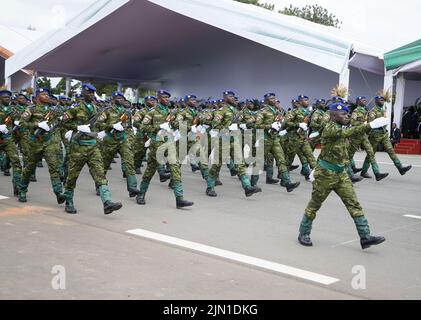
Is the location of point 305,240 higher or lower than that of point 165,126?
lower

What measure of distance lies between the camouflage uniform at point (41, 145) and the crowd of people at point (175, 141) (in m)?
0.02

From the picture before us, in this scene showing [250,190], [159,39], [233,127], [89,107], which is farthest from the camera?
[159,39]

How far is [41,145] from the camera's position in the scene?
8.85 meters

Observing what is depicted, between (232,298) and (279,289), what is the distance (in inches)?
20.6

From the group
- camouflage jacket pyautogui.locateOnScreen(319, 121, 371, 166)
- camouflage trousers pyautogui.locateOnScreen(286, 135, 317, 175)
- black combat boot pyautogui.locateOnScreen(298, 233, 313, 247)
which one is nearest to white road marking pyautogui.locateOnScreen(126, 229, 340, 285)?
black combat boot pyautogui.locateOnScreen(298, 233, 313, 247)

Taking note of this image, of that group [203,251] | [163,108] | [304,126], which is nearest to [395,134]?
[304,126]

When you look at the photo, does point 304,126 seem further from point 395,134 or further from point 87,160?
point 395,134

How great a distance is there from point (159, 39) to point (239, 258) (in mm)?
21733

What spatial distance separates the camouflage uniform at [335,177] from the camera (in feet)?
21.0

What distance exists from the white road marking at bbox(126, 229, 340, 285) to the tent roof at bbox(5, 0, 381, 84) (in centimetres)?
1233

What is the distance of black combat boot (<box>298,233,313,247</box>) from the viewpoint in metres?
6.62

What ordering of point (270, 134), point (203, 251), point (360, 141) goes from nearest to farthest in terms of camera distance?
1. point (203, 251)
2. point (270, 134)
3. point (360, 141)

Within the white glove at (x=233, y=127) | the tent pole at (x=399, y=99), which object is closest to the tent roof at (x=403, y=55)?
the tent pole at (x=399, y=99)

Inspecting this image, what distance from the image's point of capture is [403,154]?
20.7 m
